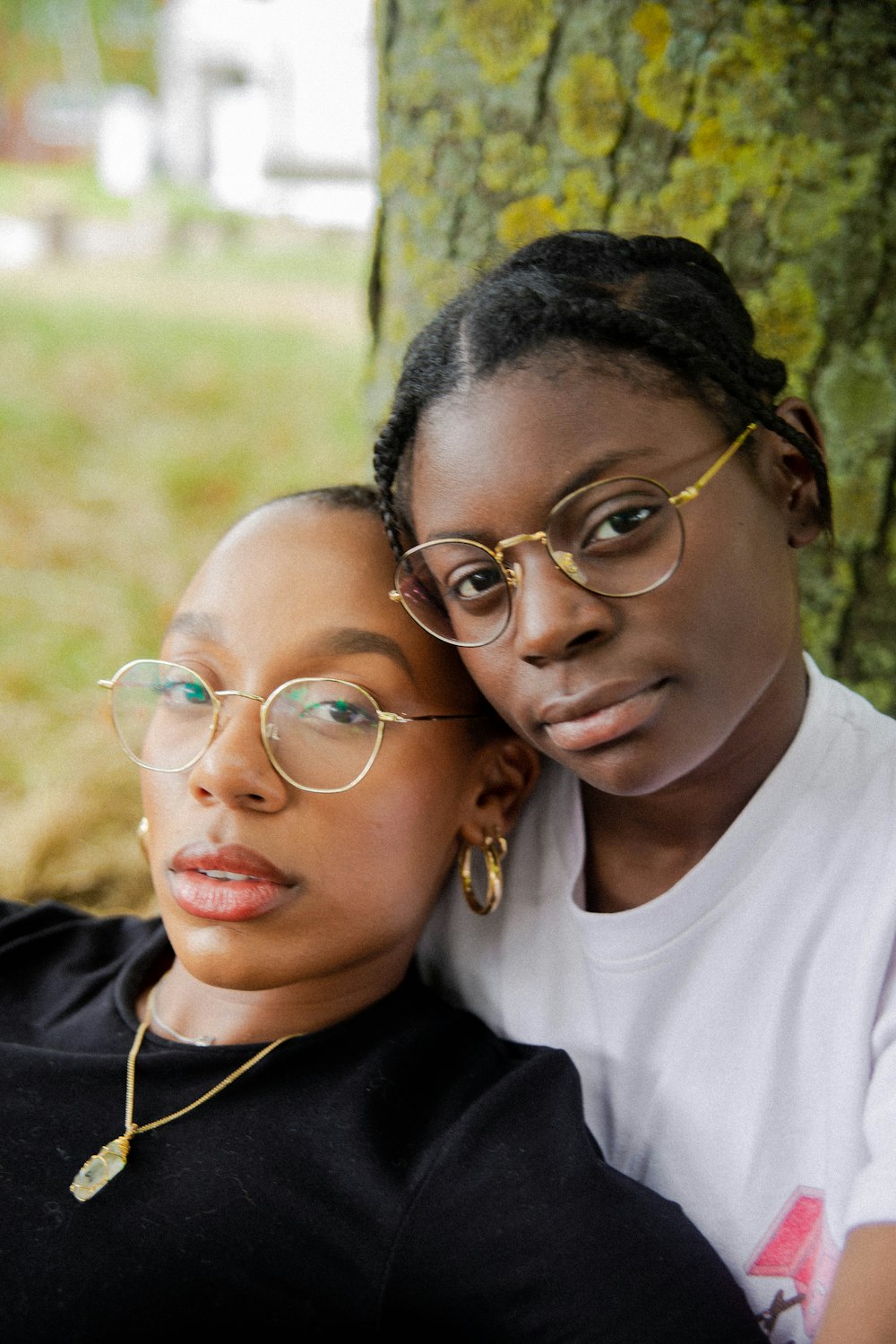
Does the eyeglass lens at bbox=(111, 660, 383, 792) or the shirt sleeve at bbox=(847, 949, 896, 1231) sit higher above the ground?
the eyeglass lens at bbox=(111, 660, 383, 792)

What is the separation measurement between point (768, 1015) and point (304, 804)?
614 millimetres

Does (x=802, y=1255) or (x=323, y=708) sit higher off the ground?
(x=323, y=708)

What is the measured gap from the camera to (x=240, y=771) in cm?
158

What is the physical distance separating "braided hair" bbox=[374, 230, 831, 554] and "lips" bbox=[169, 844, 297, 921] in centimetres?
47

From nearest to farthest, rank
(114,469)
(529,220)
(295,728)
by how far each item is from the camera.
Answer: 1. (295,728)
2. (529,220)
3. (114,469)

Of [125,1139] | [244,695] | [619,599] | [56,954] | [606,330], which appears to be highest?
[606,330]

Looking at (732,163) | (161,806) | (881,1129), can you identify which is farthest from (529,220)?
(881,1129)

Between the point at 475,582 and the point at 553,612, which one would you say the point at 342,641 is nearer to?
the point at 475,582

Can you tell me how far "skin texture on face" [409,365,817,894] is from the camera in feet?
4.57

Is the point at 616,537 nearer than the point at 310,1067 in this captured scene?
Yes

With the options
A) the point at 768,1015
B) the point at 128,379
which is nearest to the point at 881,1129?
the point at 768,1015

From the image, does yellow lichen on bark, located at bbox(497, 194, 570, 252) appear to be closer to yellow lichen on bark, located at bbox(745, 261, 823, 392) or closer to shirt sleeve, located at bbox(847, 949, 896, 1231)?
yellow lichen on bark, located at bbox(745, 261, 823, 392)

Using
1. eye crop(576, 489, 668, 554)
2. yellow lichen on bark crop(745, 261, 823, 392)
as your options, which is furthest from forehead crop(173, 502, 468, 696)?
yellow lichen on bark crop(745, 261, 823, 392)

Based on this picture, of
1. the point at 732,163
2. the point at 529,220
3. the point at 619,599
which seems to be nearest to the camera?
the point at 619,599
